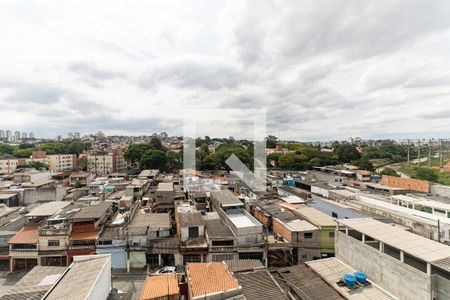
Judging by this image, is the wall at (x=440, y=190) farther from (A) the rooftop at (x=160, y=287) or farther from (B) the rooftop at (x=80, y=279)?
(B) the rooftop at (x=80, y=279)

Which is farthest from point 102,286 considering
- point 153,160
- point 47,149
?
point 47,149

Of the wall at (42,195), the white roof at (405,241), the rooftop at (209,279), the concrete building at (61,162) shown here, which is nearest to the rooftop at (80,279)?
the rooftop at (209,279)

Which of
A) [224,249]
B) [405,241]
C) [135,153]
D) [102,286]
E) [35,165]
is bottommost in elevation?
[224,249]

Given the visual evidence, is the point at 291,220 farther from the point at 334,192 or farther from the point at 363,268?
the point at 334,192

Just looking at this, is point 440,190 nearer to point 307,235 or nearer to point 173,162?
point 307,235

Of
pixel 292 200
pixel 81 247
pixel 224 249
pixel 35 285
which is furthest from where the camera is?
pixel 292 200

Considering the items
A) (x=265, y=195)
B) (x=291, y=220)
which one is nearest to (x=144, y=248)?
(x=291, y=220)
